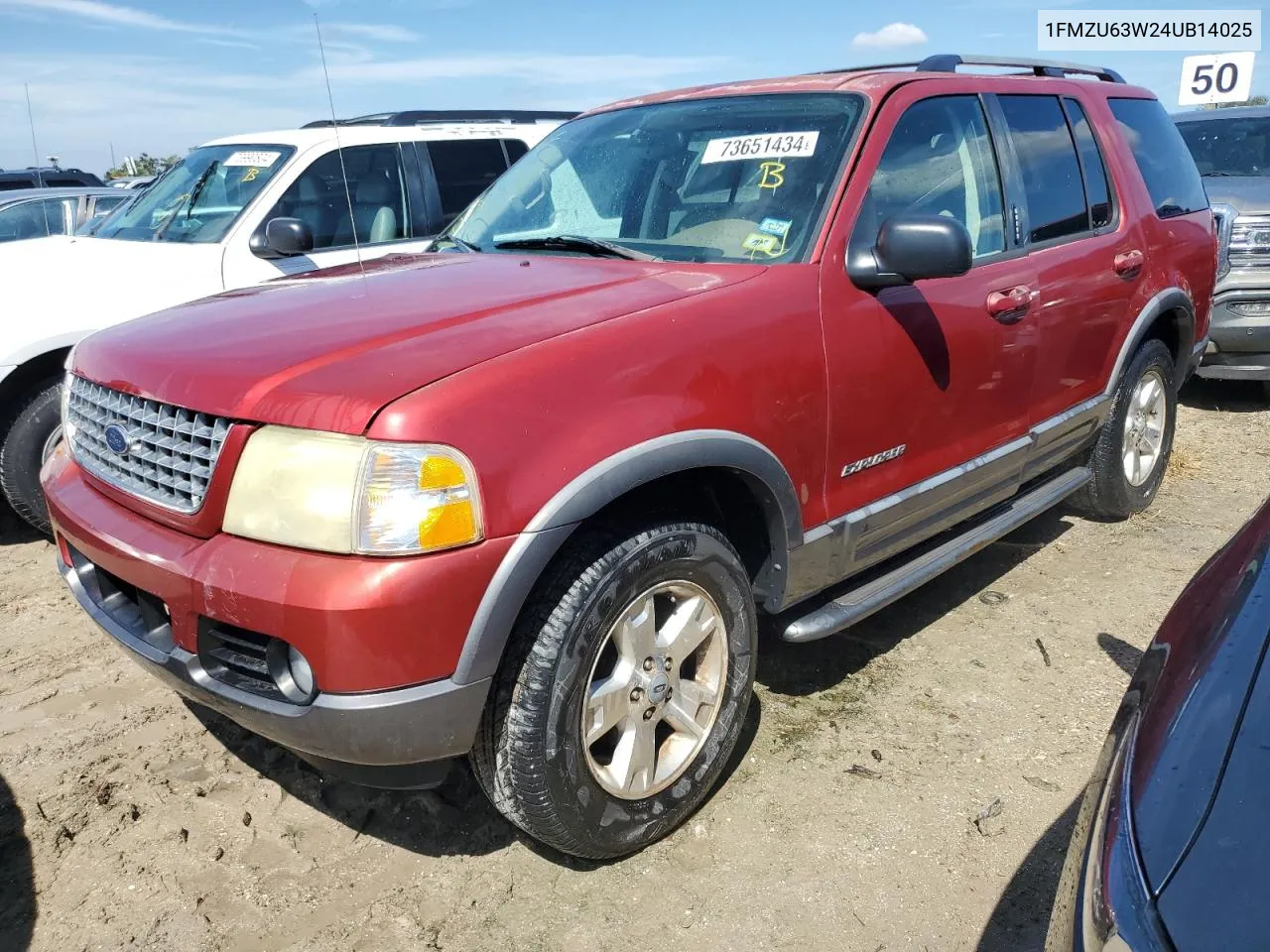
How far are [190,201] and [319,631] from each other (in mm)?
4475

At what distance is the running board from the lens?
9.30ft

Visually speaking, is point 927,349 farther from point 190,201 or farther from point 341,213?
point 190,201

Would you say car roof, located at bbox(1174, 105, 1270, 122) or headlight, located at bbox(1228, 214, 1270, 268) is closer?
headlight, located at bbox(1228, 214, 1270, 268)

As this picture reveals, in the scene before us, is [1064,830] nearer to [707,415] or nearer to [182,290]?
[707,415]

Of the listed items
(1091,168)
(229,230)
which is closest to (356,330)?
(1091,168)

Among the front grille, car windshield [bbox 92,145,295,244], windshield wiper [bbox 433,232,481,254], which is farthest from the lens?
car windshield [bbox 92,145,295,244]

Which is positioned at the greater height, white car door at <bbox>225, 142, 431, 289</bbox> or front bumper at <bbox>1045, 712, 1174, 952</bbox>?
white car door at <bbox>225, 142, 431, 289</bbox>

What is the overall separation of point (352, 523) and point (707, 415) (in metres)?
0.88

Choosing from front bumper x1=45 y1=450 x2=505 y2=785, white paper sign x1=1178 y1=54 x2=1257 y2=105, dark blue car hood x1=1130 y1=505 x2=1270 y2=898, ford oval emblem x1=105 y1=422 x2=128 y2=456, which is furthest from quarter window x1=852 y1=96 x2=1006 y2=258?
white paper sign x1=1178 y1=54 x2=1257 y2=105

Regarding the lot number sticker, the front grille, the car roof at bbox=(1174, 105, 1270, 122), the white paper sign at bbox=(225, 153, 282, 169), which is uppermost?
the car roof at bbox=(1174, 105, 1270, 122)

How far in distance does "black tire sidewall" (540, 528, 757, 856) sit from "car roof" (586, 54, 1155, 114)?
5.24 ft

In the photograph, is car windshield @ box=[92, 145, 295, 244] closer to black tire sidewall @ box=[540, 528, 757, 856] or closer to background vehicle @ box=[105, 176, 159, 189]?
background vehicle @ box=[105, 176, 159, 189]

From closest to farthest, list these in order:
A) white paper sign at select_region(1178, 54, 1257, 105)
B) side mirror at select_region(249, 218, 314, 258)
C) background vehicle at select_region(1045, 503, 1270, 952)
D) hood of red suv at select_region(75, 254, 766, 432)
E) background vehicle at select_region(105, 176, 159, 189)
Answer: background vehicle at select_region(1045, 503, 1270, 952) → hood of red suv at select_region(75, 254, 766, 432) → side mirror at select_region(249, 218, 314, 258) → background vehicle at select_region(105, 176, 159, 189) → white paper sign at select_region(1178, 54, 1257, 105)

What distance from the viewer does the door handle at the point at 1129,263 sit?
159 inches
